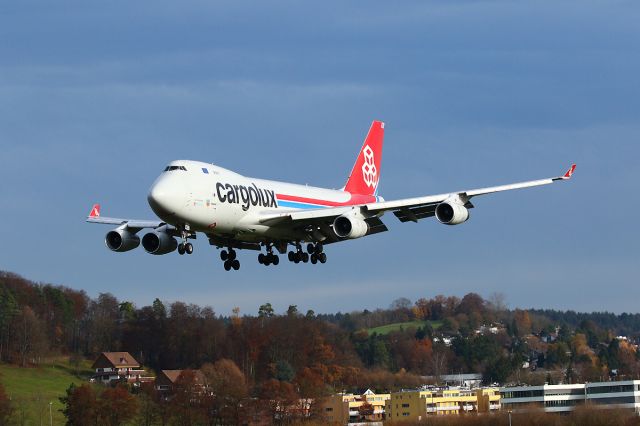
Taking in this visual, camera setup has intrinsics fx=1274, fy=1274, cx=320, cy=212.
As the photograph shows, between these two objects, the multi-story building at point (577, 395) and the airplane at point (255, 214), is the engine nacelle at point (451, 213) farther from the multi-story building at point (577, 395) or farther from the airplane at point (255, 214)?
the multi-story building at point (577, 395)

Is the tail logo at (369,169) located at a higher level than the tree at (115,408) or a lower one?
higher

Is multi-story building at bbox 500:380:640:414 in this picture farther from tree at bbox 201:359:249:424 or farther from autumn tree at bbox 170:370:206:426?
autumn tree at bbox 170:370:206:426

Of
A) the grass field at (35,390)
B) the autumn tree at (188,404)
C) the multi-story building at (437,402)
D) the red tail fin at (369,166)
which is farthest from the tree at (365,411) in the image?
the red tail fin at (369,166)

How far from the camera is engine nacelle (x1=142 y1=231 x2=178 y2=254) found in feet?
274

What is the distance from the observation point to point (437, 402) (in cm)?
16838

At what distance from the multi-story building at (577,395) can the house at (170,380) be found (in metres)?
39.0

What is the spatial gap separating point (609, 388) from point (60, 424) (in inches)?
2678

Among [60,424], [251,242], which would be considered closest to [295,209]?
[251,242]

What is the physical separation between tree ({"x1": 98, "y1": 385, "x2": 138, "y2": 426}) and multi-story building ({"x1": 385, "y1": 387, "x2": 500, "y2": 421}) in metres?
33.8

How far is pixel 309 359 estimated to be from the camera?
18800cm

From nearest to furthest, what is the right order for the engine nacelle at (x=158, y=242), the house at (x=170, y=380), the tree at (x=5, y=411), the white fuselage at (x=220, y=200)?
the white fuselage at (x=220, y=200) → the engine nacelle at (x=158, y=242) → the tree at (x=5, y=411) → the house at (x=170, y=380)

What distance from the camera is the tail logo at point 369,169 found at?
9844 cm

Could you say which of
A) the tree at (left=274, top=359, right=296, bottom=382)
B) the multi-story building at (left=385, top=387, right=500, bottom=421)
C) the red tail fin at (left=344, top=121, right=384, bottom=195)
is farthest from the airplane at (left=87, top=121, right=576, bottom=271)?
the tree at (left=274, top=359, right=296, bottom=382)

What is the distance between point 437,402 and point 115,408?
42.9 meters
